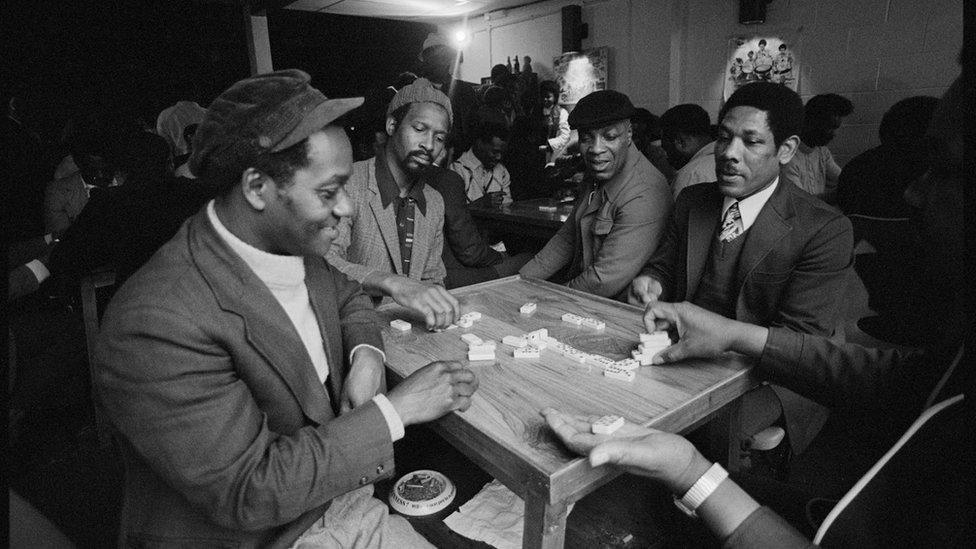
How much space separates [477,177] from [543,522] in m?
5.31

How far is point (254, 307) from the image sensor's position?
1.33 meters

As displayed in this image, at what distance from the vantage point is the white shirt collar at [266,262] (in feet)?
4.55

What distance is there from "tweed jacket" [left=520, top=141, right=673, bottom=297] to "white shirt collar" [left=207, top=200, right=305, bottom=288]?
1.73 m

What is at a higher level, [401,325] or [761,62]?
[761,62]

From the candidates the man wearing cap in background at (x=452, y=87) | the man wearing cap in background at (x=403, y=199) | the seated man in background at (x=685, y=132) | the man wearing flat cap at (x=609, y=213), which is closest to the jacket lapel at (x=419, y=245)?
the man wearing cap in background at (x=403, y=199)

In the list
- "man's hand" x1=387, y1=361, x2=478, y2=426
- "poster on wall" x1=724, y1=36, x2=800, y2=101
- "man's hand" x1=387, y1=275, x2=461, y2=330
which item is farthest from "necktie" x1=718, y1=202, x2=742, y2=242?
"poster on wall" x1=724, y1=36, x2=800, y2=101

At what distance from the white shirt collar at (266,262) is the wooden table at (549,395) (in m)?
0.44

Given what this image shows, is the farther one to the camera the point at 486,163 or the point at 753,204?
the point at 486,163

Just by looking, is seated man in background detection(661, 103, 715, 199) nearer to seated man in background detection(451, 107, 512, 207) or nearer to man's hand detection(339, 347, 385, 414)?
seated man in background detection(451, 107, 512, 207)

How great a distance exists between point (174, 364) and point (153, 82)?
10253 millimetres

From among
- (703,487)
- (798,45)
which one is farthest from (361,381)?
(798,45)

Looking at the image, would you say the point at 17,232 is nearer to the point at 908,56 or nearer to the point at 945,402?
the point at 945,402

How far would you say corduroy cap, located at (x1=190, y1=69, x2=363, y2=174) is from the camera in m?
1.31

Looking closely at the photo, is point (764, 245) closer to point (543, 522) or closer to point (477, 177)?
point (543, 522)
